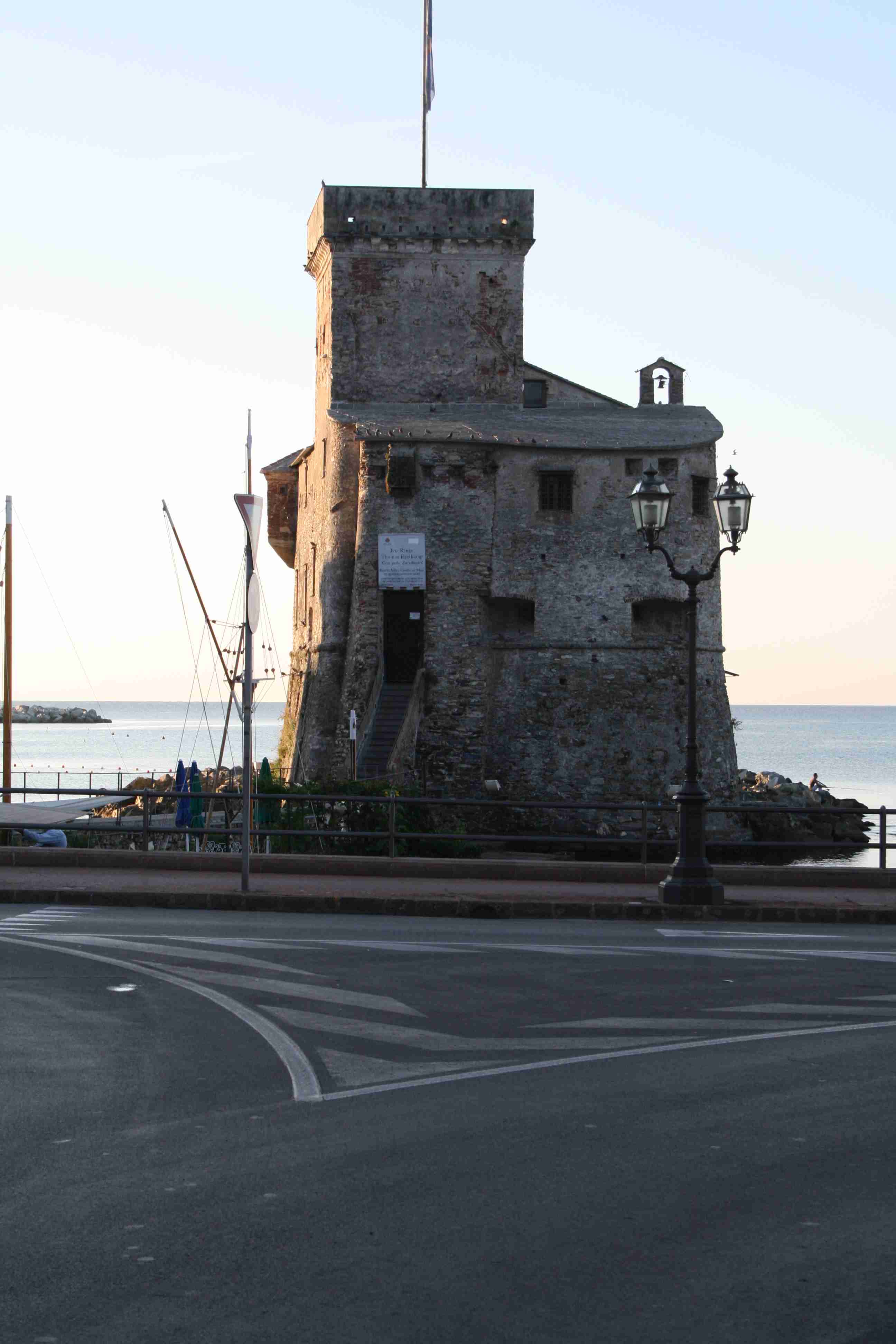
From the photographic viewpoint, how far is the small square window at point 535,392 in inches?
2133

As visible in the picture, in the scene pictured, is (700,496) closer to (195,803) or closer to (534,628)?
(534,628)

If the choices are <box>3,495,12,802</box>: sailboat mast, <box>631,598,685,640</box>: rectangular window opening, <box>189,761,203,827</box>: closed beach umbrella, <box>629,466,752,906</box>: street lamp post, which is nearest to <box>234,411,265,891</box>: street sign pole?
<box>629,466,752,906</box>: street lamp post

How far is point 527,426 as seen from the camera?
50.4 m

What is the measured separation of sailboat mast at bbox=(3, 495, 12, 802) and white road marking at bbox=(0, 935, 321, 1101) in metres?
27.9

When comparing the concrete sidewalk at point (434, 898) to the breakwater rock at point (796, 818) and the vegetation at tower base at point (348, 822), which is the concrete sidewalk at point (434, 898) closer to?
the vegetation at tower base at point (348, 822)

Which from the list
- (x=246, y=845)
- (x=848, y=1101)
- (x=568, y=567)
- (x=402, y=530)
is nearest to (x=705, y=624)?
(x=568, y=567)

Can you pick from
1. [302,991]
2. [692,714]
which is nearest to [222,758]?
[692,714]

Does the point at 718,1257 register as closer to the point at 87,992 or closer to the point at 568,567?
the point at 87,992

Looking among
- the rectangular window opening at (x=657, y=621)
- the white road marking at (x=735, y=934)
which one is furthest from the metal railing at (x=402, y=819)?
the rectangular window opening at (x=657, y=621)

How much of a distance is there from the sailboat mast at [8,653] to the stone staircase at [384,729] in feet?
33.3

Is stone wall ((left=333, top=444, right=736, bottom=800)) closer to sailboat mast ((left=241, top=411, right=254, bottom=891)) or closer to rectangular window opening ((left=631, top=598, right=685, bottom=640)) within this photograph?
rectangular window opening ((left=631, top=598, right=685, bottom=640))

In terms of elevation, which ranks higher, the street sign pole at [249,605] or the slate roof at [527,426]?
the slate roof at [527,426]

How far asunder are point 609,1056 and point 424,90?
152 ft

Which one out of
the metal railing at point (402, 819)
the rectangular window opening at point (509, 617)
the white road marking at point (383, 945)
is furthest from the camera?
the rectangular window opening at point (509, 617)
